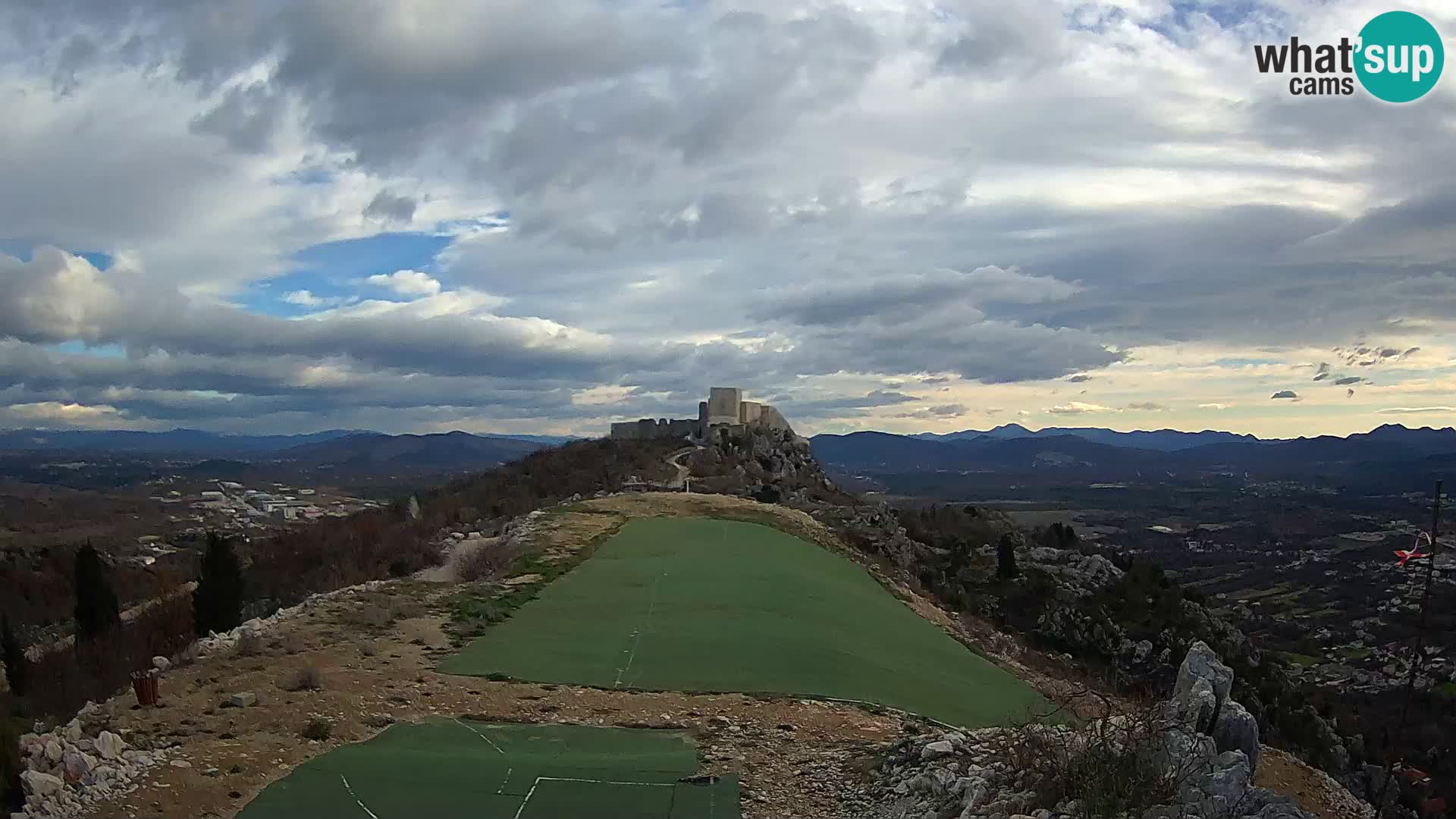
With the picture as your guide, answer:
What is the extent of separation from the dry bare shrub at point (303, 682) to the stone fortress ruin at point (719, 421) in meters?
55.6

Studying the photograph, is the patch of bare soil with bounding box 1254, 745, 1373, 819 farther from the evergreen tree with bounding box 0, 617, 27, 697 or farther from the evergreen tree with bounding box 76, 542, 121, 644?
the evergreen tree with bounding box 76, 542, 121, 644

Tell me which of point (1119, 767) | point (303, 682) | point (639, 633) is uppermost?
point (1119, 767)

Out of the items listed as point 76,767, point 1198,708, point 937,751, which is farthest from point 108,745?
point 1198,708

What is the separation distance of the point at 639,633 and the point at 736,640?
1.78m

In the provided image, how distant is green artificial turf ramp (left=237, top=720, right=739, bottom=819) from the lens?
8961mm

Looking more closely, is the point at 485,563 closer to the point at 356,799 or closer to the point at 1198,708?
the point at 356,799

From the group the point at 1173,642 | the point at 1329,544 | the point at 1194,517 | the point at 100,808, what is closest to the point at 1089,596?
the point at 1173,642

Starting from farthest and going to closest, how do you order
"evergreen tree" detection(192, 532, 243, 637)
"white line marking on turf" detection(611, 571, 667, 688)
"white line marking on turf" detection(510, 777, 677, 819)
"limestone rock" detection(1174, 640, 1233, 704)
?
"evergreen tree" detection(192, 532, 243, 637) < "white line marking on turf" detection(611, 571, 667, 688) < "white line marking on turf" detection(510, 777, 677, 819) < "limestone rock" detection(1174, 640, 1233, 704)

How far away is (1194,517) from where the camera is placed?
122875 mm

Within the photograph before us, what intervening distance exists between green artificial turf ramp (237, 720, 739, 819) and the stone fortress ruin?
57.0m

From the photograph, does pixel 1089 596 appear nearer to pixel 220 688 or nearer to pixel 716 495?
pixel 716 495

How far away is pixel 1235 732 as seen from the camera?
8.36m

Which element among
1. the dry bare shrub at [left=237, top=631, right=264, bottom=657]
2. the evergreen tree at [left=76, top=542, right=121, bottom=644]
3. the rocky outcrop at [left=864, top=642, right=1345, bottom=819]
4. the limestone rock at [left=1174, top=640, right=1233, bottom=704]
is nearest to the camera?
the rocky outcrop at [left=864, top=642, right=1345, bottom=819]

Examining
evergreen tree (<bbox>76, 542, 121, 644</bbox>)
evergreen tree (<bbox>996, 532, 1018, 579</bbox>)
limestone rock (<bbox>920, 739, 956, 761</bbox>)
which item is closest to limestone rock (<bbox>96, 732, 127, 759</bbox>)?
limestone rock (<bbox>920, 739, 956, 761</bbox>)
